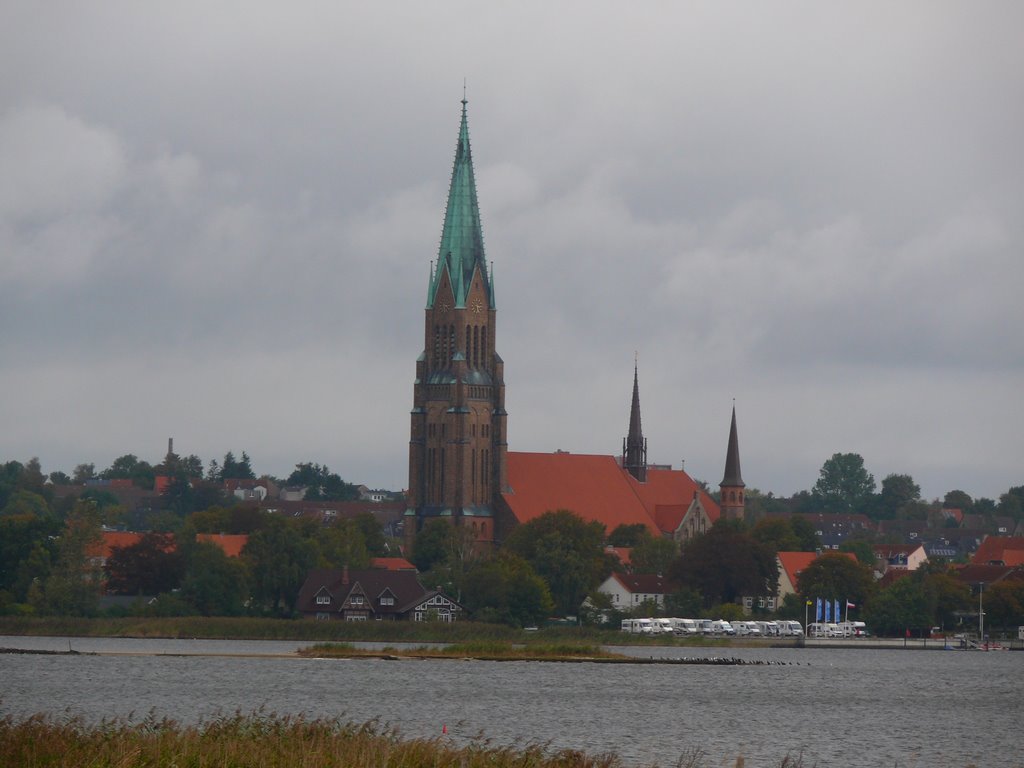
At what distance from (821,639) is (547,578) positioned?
16200 millimetres

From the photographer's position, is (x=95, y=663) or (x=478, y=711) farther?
(x=95, y=663)

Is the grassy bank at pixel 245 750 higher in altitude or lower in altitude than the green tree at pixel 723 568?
lower

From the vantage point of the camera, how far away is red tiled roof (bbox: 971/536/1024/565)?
162m

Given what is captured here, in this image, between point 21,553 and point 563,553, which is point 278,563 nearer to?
point 21,553

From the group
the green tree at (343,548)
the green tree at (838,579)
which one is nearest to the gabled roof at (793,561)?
the green tree at (838,579)

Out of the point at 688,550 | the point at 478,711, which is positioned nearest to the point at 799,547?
the point at 688,550

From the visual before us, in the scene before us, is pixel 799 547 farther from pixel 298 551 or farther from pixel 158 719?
pixel 158 719

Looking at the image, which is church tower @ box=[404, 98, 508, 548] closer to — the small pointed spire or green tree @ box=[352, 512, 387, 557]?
green tree @ box=[352, 512, 387, 557]

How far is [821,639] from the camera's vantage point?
120 meters

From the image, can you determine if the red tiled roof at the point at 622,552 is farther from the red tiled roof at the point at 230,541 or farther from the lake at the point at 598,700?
the lake at the point at 598,700

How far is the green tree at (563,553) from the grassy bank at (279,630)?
12956 millimetres

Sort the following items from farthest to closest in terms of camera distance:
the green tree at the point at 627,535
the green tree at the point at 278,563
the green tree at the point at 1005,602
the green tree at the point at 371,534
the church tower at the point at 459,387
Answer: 1. the green tree at the point at 627,535
2. the church tower at the point at 459,387
3. the green tree at the point at 371,534
4. the green tree at the point at 1005,602
5. the green tree at the point at 278,563

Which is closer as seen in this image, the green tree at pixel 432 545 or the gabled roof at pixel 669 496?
the green tree at pixel 432 545

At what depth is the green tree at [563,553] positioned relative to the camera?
121 metres
